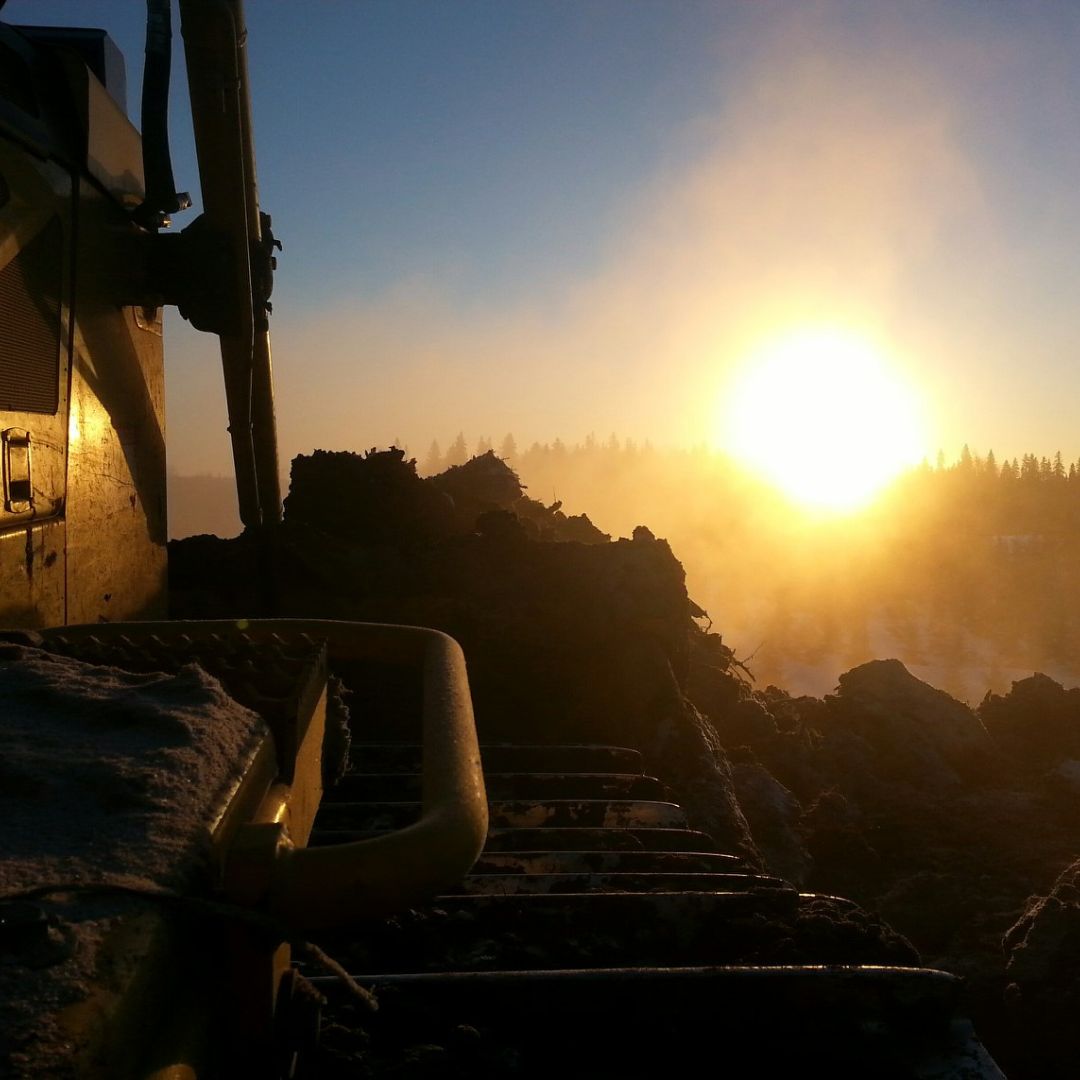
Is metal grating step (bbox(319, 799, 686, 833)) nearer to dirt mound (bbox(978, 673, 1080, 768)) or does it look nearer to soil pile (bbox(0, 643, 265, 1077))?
soil pile (bbox(0, 643, 265, 1077))

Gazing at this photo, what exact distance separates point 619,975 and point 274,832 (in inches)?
32.5

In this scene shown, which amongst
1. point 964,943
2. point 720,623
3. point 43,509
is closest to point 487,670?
point 43,509

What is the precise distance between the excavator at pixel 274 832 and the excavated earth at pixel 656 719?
214mm

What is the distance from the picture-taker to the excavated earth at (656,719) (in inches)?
115

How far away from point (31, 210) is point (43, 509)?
0.75 meters

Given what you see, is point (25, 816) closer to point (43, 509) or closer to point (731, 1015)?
point (731, 1015)

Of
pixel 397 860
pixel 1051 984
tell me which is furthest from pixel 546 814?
pixel 397 860

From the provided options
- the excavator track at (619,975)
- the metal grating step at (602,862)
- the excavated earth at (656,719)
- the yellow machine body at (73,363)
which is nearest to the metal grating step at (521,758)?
the excavated earth at (656,719)

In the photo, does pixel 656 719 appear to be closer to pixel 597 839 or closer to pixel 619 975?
pixel 597 839

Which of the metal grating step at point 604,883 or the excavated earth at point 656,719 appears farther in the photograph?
the excavated earth at point 656,719

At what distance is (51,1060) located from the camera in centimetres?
74

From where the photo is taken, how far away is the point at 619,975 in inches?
62.4

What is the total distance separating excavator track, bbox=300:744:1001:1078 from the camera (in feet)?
4.97

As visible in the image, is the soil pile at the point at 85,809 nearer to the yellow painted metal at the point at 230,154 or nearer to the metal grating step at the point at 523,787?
the metal grating step at the point at 523,787
